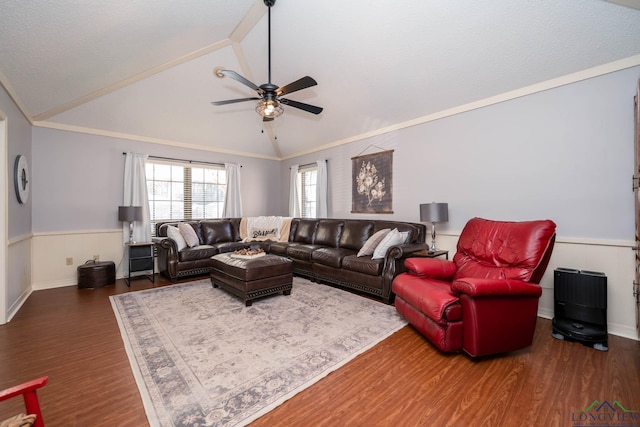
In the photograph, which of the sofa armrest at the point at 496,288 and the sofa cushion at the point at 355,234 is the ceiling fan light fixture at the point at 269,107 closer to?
the sofa cushion at the point at 355,234

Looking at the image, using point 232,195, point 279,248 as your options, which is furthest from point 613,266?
point 232,195

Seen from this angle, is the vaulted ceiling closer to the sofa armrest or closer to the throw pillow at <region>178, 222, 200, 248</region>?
the throw pillow at <region>178, 222, 200, 248</region>

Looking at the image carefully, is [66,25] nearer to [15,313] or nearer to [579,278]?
[15,313]

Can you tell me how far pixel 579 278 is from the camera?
240 centimetres

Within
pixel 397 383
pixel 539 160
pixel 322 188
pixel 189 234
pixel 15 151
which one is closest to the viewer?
pixel 397 383

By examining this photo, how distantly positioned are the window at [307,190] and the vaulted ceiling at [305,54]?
62.7 inches

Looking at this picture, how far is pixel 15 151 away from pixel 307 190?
464 cm

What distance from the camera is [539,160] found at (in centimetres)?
304

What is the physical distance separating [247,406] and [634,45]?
14.4 ft

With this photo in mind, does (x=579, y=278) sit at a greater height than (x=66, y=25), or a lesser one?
lesser

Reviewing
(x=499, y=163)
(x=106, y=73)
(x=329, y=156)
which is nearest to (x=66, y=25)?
(x=106, y=73)

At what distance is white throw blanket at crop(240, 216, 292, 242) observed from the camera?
555 cm

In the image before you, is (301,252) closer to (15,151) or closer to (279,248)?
(279,248)

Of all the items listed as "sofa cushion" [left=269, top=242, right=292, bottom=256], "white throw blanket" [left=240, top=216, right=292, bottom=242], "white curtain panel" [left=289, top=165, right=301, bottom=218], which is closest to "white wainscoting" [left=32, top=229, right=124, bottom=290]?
"white throw blanket" [left=240, top=216, right=292, bottom=242]
